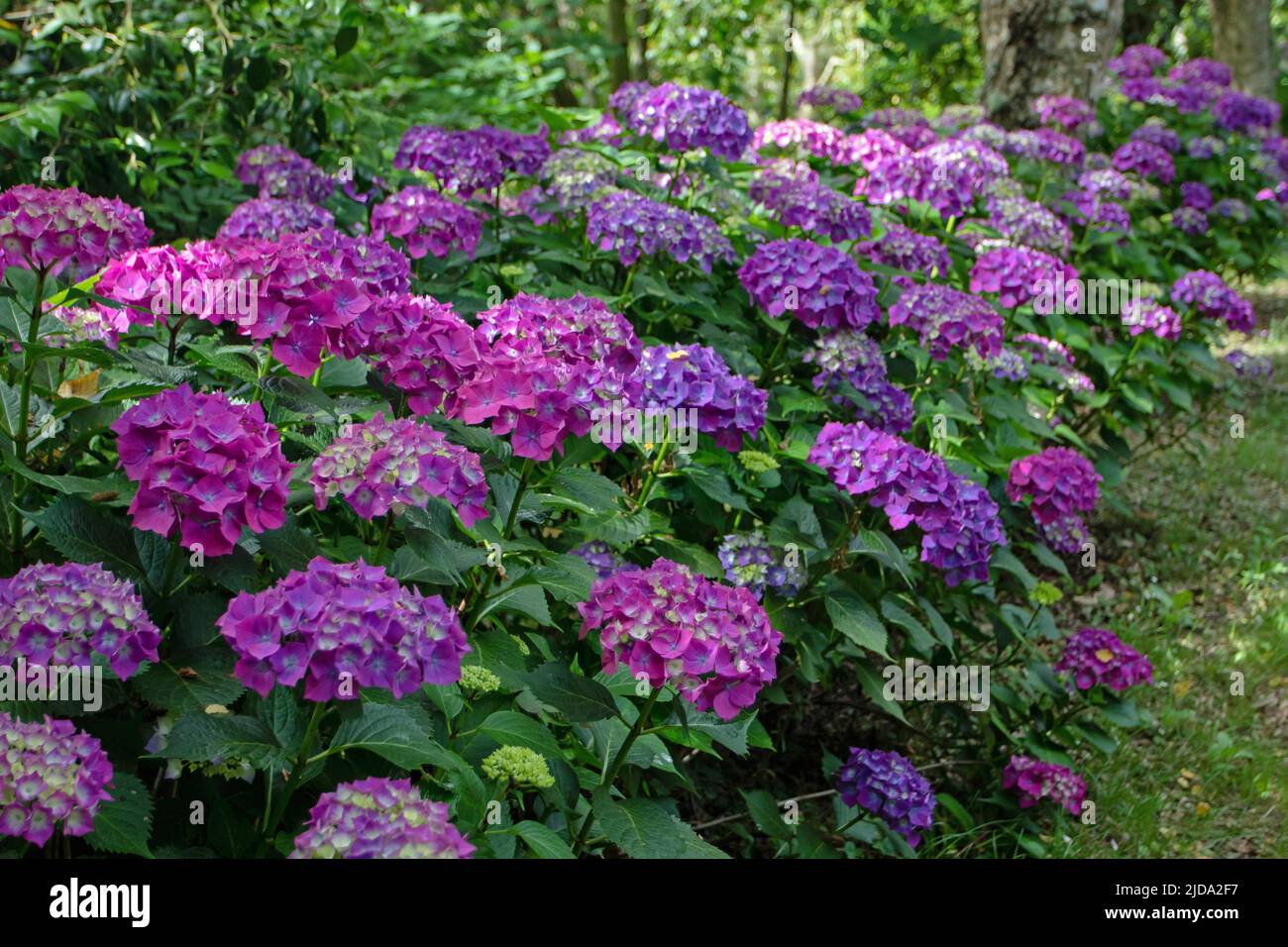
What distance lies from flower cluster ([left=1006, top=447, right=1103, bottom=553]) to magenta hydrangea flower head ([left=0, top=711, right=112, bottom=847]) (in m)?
2.53

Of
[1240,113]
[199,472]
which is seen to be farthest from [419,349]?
[1240,113]

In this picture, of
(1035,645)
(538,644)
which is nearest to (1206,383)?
(1035,645)

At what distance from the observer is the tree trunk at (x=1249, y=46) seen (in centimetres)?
947

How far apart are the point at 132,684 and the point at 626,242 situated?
5.78 ft

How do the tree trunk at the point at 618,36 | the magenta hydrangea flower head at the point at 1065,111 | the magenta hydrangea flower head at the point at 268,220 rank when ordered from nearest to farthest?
the magenta hydrangea flower head at the point at 268,220, the magenta hydrangea flower head at the point at 1065,111, the tree trunk at the point at 618,36

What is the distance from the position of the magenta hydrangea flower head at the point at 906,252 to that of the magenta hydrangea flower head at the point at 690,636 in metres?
2.11

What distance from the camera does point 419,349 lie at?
2.16 metres

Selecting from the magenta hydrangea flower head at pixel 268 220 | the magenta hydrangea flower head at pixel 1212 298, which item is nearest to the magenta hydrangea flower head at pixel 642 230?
the magenta hydrangea flower head at pixel 268 220

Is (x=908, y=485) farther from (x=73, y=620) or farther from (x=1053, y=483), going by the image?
(x=73, y=620)

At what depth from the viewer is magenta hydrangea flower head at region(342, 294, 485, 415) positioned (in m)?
2.14

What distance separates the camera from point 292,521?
2010 millimetres

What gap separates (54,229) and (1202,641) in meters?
4.13

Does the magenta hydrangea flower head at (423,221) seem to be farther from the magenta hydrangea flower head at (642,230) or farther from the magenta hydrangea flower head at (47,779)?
the magenta hydrangea flower head at (47,779)
